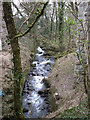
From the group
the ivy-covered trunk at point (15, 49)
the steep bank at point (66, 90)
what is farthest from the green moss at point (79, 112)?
the ivy-covered trunk at point (15, 49)

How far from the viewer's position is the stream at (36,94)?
241 inches

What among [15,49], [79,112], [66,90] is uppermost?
[15,49]

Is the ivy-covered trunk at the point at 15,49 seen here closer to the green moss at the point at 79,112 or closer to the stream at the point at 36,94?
the stream at the point at 36,94

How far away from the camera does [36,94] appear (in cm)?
773

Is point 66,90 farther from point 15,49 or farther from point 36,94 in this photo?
point 15,49

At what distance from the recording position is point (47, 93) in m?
7.73

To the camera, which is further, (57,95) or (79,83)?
(57,95)

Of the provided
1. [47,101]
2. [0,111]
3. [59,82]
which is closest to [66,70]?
[59,82]

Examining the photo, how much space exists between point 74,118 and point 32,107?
3.28m

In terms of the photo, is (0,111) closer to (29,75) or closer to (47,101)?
(47,101)

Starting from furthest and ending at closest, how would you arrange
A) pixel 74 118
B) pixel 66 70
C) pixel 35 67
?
pixel 35 67, pixel 66 70, pixel 74 118

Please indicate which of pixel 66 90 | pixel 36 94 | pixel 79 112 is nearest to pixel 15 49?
pixel 79 112

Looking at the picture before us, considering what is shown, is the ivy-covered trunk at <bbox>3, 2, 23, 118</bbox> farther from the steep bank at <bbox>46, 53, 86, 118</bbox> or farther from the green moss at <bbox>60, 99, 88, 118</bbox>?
the green moss at <bbox>60, 99, 88, 118</bbox>

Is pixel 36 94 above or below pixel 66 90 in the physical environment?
below
